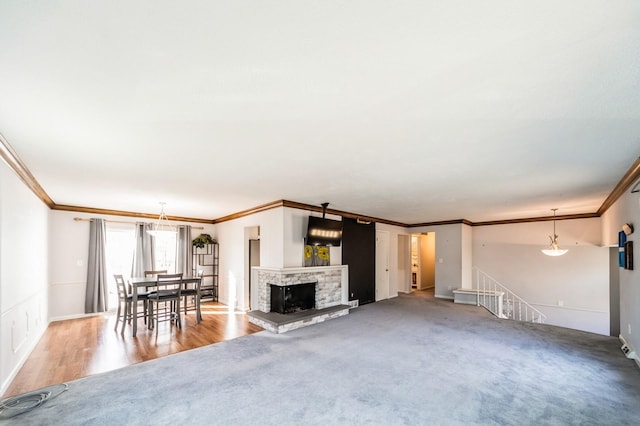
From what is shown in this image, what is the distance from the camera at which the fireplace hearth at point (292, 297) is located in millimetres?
5793

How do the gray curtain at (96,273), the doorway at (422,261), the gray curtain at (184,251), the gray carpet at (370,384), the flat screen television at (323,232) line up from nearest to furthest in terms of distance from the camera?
the gray carpet at (370,384)
the flat screen television at (323,232)
the gray curtain at (96,273)
the gray curtain at (184,251)
the doorway at (422,261)

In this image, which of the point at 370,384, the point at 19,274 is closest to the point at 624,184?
the point at 370,384

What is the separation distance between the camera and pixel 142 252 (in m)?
7.22

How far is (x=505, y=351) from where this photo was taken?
4250 millimetres

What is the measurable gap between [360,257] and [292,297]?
8.38ft

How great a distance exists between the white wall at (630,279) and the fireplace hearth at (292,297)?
5119mm

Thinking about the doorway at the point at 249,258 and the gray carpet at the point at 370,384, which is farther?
the doorway at the point at 249,258

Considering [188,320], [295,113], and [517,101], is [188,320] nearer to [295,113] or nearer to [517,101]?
[295,113]

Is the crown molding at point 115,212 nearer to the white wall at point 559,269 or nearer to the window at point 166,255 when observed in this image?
the window at point 166,255

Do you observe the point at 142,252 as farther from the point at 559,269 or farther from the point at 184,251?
the point at 559,269

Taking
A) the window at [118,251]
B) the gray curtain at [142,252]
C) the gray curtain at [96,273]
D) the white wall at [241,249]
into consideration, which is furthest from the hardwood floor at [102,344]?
the gray curtain at [142,252]

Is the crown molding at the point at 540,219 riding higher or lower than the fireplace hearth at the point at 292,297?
higher

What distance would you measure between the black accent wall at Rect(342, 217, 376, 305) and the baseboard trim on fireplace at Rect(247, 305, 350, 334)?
1332 mm

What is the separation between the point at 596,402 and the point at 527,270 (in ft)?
19.8
